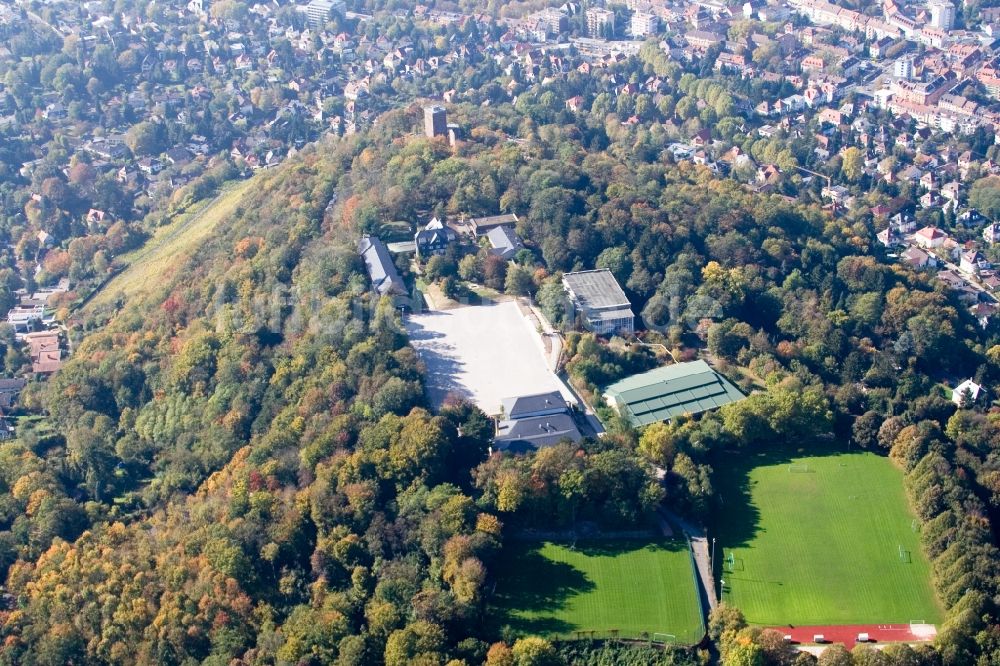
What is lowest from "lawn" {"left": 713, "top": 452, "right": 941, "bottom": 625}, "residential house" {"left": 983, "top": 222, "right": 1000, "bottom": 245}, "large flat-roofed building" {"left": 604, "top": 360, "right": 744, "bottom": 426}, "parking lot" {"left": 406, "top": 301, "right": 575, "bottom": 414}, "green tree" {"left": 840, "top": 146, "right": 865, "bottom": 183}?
"residential house" {"left": 983, "top": 222, "right": 1000, "bottom": 245}

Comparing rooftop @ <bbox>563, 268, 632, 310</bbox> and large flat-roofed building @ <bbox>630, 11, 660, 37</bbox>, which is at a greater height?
rooftop @ <bbox>563, 268, 632, 310</bbox>

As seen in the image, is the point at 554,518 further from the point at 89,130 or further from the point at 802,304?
the point at 89,130

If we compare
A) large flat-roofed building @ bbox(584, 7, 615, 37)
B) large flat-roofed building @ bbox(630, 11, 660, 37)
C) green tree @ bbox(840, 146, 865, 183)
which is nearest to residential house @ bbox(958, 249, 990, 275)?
green tree @ bbox(840, 146, 865, 183)

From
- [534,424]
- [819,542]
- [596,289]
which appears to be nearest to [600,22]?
[596,289]

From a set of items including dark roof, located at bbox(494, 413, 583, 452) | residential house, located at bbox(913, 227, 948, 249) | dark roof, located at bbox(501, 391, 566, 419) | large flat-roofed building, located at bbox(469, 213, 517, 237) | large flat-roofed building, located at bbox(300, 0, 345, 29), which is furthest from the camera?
large flat-roofed building, located at bbox(300, 0, 345, 29)

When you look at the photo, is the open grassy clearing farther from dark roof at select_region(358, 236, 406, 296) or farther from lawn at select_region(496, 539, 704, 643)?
lawn at select_region(496, 539, 704, 643)

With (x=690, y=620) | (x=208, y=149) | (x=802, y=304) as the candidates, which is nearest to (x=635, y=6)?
(x=208, y=149)

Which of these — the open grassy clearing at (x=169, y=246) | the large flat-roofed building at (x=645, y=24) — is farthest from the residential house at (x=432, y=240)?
the large flat-roofed building at (x=645, y=24)

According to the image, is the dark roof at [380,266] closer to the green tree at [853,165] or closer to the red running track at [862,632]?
the red running track at [862,632]
